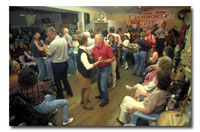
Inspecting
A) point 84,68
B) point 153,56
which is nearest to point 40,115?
point 84,68

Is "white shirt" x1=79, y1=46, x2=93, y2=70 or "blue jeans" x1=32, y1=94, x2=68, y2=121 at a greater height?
"white shirt" x1=79, y1=46, x2=93, y2=70

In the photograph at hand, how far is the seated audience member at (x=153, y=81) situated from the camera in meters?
1.78

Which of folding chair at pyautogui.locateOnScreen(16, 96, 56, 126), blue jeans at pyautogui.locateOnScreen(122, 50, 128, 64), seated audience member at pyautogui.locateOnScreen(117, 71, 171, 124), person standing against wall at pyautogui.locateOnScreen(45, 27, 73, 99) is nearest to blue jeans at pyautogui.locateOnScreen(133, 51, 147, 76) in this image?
blue jeans at pyautogui.locateOnScreen(122, 50, 128, 64)

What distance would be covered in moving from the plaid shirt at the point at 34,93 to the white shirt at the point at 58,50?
0.37m

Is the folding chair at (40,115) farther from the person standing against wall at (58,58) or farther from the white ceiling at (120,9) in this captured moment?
the white ceiling at (120,9)

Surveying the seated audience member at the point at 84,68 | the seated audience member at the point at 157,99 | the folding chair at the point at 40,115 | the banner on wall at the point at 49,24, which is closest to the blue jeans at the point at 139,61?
the seated audience member at the point at 157,99

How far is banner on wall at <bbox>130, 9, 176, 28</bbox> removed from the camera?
5.96 feet

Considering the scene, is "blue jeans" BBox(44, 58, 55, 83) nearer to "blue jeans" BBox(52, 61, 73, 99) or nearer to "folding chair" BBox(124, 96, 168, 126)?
"blue jeans" BBox(52, 61, 73, 99)

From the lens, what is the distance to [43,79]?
1.88m

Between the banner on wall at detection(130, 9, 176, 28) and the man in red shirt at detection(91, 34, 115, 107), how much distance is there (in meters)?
0.48

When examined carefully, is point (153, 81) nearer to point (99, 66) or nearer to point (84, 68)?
point (99, 66)

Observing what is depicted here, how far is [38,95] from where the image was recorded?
1.83 metres

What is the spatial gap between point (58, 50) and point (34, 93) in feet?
2.03
